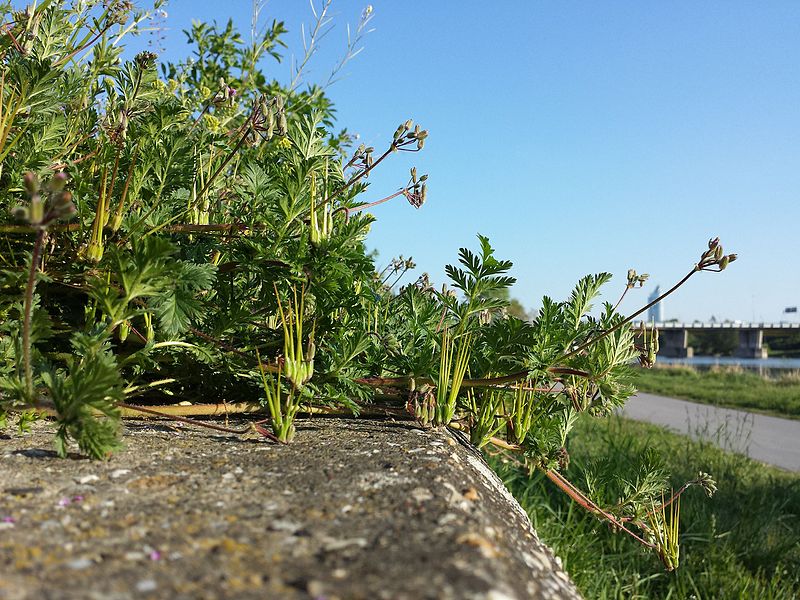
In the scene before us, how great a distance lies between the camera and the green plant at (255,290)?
1991 millimetres

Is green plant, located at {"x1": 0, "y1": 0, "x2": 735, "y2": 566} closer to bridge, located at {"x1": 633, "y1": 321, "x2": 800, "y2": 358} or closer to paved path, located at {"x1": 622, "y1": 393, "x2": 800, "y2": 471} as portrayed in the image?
paved path, located at {"x1": 622, "y1": 393, "x2": 800, "y2": 471}

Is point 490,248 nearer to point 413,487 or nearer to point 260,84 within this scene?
point 413,487

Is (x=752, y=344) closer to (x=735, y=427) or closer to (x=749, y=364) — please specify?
(x=749, y=364)

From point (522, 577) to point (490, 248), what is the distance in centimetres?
121

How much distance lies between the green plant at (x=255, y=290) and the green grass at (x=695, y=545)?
1.03 meters

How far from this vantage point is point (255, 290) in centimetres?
239

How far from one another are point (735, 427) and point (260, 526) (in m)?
11.4

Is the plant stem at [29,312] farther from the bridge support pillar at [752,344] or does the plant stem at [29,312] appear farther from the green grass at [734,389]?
the bridge support pillar at [752,344]

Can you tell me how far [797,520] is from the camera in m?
5.70

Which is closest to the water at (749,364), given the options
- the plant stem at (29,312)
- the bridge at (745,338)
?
the bridge at (745,338)

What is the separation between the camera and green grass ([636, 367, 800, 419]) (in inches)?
610

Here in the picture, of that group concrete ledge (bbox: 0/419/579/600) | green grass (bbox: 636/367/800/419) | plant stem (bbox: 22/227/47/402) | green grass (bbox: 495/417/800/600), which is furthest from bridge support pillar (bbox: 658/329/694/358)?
plant stem (bbox: 22/227/47/402)

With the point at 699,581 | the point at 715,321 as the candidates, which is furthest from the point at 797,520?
the point at 715,321

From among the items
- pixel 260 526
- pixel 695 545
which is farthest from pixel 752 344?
pixel 260 526
